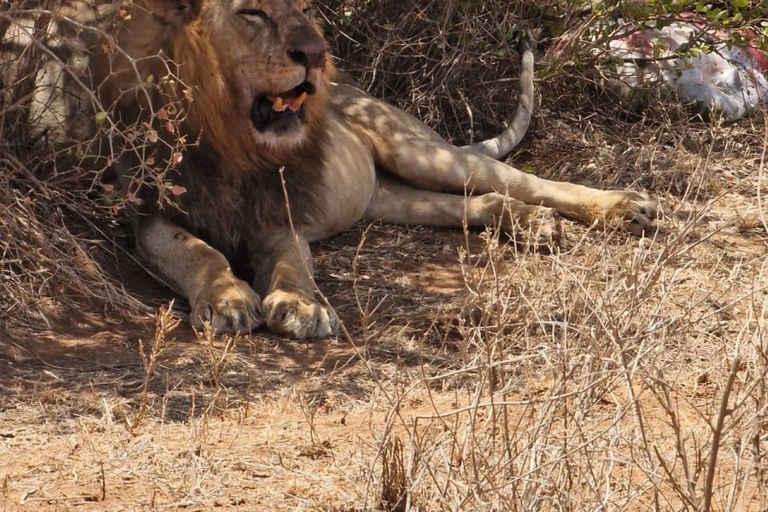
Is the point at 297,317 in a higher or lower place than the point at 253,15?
Result: lower

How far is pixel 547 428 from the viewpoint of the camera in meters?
2.64

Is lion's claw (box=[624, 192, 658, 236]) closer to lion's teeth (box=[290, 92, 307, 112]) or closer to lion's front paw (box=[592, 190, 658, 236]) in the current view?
lion's front paw (box=[592, 190, 658, 236])

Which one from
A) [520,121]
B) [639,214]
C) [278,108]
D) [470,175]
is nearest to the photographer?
[278,108]

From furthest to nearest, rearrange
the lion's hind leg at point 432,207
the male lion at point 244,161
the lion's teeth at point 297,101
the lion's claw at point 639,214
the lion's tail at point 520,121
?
the lion's tail at point 520,121, the lion's hind leg at point 432,207, the lion's claw at point 639,214, the lion's teeth at point 297,101, the male lion at point 244,161

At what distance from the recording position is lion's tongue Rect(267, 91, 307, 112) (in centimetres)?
495

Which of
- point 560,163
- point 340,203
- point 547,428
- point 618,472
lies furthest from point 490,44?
point 547,428

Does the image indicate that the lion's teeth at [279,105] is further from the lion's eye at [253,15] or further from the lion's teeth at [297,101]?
the lion's eye at [253,15]

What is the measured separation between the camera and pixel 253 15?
4816mm

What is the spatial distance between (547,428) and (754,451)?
0.42 meters

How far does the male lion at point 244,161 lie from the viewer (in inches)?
186

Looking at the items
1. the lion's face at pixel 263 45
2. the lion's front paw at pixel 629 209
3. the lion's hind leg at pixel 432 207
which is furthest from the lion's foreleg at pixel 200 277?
the lion's front paw at pixel 629 209

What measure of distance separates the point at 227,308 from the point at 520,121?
2555mm

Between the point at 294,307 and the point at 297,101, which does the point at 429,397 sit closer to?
the point at 294,307

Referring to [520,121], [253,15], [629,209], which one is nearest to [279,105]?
[253,15]
